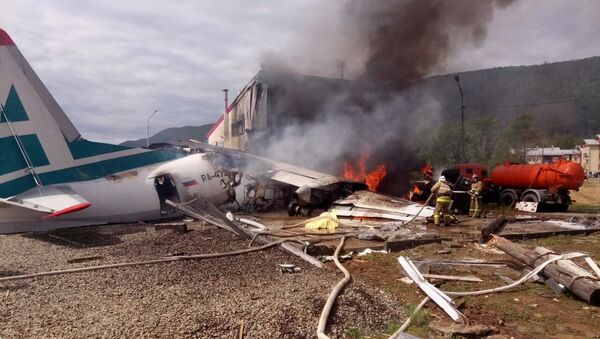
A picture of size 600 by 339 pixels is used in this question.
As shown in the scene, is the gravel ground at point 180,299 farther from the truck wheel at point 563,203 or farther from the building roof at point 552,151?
the building roof at point 552,151

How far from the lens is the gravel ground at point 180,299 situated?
205 inches

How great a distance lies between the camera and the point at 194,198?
48.9 feet

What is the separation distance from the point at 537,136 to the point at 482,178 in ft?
221

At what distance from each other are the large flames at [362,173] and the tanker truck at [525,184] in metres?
3.36

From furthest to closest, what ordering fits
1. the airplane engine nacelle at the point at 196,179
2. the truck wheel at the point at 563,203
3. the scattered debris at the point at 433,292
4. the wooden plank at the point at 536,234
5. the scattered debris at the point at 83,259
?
the truck wheel at the point at 563,203, the airplane engine nacelle at the point at 196,179, the wooden plank at the point at 536,234, the scattered debris at the point at 83,259, the scattered debris at the point at 433,292

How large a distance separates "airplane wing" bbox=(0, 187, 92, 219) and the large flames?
1273cm

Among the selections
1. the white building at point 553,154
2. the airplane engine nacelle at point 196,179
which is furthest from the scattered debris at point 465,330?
the white building at point 553,154

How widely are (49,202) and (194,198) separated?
4.52 metres

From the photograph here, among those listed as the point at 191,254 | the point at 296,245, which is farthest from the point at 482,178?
the point at 191,254

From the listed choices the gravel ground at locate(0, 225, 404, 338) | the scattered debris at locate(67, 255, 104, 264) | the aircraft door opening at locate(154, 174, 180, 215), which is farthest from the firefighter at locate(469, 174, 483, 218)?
the scattered debris at locate(67, 255, 104, 264)

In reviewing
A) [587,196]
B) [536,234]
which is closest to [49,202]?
[536,234]

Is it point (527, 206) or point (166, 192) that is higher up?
point (166, 192)

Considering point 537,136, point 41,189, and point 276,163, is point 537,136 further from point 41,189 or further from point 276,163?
→ point 41,189

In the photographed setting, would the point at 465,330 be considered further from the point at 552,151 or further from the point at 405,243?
the point at 552,151
